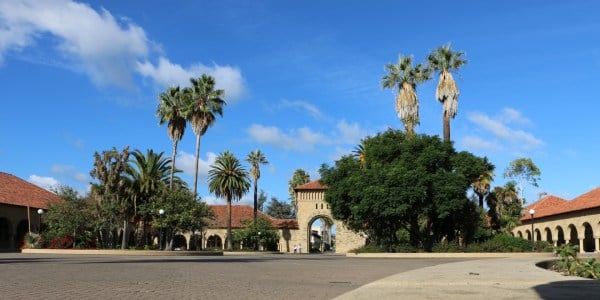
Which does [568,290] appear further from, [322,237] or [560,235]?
[322,237]

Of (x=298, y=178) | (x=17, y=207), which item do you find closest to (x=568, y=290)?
(x=17, y=207)

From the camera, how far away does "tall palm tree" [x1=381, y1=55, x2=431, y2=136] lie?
146ft

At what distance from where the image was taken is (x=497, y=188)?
52.5m

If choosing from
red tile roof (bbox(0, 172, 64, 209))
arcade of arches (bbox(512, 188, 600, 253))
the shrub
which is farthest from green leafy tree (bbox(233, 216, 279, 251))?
arcade of arches (bbox(512, 188, 600, 253))

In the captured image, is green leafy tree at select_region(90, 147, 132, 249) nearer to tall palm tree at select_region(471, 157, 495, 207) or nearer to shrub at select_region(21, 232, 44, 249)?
shrub at select_region(21, 232, 44, 249)

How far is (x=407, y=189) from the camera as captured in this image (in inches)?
1355

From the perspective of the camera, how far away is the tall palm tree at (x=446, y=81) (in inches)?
1633

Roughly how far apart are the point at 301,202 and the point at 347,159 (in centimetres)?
2894

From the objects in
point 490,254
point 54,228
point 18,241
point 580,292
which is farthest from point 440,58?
point 18,241

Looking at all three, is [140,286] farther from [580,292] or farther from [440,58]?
[440,58]

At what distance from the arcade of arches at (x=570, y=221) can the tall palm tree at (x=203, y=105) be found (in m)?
30.0

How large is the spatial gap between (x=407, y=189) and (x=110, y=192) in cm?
2092

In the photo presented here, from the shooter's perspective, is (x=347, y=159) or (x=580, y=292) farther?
(x=347, y=159)

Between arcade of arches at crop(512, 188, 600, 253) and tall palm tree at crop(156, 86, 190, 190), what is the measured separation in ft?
102
